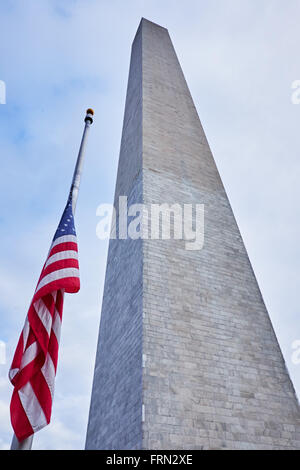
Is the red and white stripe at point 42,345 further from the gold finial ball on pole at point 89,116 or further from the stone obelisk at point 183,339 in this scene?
the gold finial ball on pole at point 89,116

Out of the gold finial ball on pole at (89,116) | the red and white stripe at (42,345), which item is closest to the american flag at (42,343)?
the red and white stripe at (42,345)

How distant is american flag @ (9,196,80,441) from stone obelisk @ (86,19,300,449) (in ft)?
7.78

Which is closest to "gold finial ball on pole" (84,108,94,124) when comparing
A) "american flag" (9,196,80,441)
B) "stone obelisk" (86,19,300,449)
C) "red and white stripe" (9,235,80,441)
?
"american flag" (9,196,80,441)

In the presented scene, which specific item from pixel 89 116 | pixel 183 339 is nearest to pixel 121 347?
pixel 183 339

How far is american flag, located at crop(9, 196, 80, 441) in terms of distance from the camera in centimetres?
430

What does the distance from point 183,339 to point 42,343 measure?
12.0 feet

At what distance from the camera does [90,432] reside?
343 inches

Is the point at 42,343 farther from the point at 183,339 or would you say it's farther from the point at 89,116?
the point at 89,116

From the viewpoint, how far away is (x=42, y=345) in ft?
15.3

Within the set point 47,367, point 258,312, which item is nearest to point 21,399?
point 47,367

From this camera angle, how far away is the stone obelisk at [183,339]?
6.68m

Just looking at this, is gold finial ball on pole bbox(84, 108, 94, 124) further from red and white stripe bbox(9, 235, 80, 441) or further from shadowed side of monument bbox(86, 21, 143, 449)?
shadowed side of monument bbox(86, 21, 143, 449)
